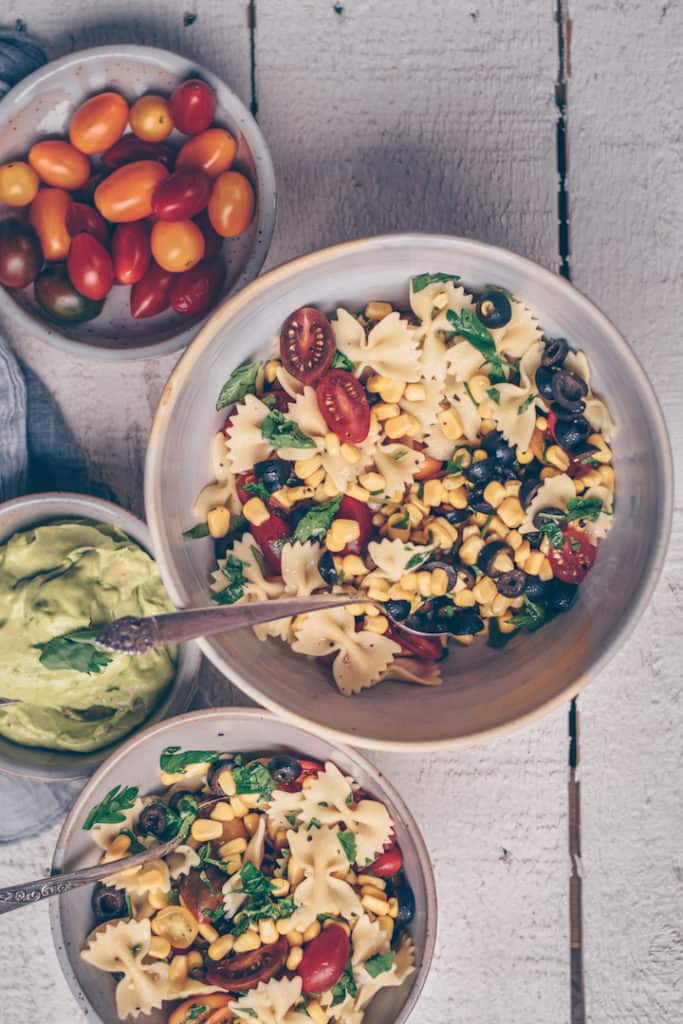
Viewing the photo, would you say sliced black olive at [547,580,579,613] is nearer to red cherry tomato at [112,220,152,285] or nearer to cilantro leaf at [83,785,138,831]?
cilantro leaf at [83,785,138,831]

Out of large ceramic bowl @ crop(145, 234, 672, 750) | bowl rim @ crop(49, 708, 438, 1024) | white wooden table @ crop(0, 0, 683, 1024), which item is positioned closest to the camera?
large ceramic bowl @ crop(145, 234, 672, 750)

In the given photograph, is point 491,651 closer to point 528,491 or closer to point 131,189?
point 528,491

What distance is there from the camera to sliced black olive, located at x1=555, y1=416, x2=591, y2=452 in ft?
5.90

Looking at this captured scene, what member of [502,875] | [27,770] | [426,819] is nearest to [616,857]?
[502,875]

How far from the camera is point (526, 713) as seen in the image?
1.68m

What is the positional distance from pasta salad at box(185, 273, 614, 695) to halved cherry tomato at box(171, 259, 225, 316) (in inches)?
9.6

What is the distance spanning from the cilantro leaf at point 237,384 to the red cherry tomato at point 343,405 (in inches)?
6.1

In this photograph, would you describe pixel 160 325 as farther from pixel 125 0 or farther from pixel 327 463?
pixel 125 0

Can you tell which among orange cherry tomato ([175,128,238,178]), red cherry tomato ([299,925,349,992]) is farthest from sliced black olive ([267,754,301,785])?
orange cherry tomato ([175,128,238,178])

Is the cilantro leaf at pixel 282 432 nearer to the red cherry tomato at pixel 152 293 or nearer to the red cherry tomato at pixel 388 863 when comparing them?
the red cherry tomato at pixel 152 293

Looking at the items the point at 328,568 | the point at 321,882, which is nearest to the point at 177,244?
the point at 328,568

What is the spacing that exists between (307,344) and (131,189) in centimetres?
61

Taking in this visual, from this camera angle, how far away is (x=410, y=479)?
1.88 metres

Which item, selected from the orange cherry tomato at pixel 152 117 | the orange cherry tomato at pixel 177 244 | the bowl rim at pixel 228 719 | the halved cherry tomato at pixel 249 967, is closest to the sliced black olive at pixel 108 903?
the bowl rim at pixel 228 719
